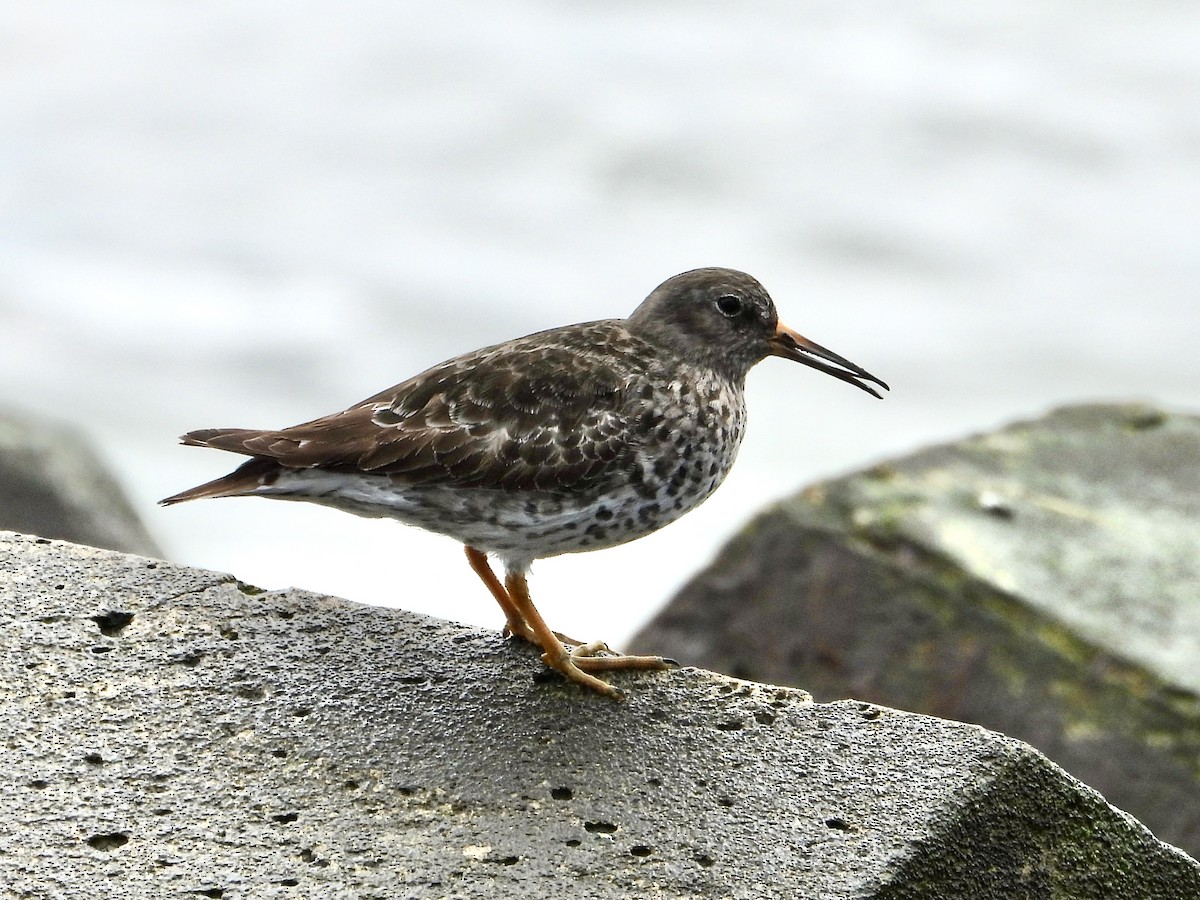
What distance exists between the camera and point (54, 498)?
1142cm

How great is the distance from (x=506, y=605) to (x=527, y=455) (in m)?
0.81

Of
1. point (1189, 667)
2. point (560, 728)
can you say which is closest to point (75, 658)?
point (560, 728)

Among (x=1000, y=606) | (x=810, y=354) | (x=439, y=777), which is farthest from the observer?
(x=1000, y=606)

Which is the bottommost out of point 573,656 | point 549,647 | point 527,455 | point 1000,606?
point 1000,606

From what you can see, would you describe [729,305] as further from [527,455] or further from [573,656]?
[573,656]

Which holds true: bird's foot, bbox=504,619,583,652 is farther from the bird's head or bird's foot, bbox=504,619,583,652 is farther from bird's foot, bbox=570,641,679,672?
the bird's head

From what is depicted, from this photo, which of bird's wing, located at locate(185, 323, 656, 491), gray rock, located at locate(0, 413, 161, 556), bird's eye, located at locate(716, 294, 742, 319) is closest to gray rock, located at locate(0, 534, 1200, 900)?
bird's wing, located at locate(185, 323, 656, 491)

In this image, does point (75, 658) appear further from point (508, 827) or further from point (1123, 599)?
point (1123, 599)

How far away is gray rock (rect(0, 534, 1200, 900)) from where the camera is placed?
5.04 metres

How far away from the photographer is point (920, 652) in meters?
9.32

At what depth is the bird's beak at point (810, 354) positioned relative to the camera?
23.7 ft

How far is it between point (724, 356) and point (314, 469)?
6.04 feet

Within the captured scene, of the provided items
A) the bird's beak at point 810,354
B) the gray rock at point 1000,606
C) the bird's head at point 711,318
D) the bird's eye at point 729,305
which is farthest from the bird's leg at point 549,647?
the gray rock at point 1000,606

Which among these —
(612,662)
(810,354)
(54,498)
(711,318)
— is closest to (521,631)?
(612,662)
